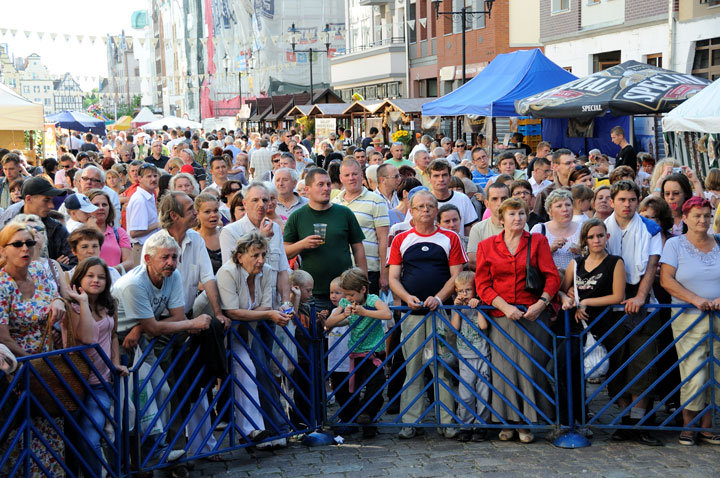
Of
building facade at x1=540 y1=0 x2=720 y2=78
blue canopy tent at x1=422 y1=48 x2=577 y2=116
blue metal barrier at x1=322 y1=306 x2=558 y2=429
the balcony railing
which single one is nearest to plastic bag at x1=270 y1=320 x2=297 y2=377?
blue metal barrier at x1=322 y1=306 x2=558 y2=429

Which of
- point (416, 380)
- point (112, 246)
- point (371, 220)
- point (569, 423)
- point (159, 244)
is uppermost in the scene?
point (159, 244)

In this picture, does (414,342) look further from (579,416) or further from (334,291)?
(579,416)

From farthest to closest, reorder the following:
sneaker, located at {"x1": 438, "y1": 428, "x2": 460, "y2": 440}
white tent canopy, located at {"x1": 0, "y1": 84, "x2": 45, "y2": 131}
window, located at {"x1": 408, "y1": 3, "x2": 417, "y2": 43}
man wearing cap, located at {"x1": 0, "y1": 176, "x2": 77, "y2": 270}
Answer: window, located at {"x1": 408, "y1": 3, "x2": 417, "y2": 43}
white tent canopy, located at {"x1": 0, "y1": 84, "x2": 45, "y2": 131}
man wearing cap, located at {"x1": 0, "y1": 176, "x2": 77, "y2": 270}
sneaker, located at {"x1": 438, "y1": 428, "x2": 460, "y2": 440}

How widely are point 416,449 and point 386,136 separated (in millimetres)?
26565

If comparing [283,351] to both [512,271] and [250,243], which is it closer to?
[250,243]


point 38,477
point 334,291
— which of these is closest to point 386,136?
point 334,291

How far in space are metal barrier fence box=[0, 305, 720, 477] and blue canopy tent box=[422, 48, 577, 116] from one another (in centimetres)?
1205

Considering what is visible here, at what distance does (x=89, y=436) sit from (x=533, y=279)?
10.5ft

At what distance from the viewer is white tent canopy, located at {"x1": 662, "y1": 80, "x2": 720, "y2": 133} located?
11109 mm

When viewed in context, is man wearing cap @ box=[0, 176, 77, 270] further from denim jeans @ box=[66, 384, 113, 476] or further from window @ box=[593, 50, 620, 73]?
window @ box=[593, 50, 620, 73]

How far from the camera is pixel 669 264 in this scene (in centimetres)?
662

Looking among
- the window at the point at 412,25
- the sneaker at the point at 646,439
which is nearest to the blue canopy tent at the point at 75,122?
the window at the point at 412,25

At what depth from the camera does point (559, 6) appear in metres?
28.5

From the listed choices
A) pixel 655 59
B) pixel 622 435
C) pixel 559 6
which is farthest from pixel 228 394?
pixel 559 6
